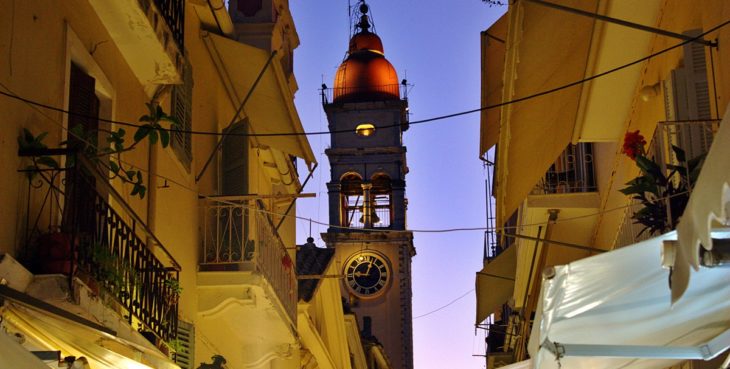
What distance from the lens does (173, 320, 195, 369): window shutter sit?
47.3 ft

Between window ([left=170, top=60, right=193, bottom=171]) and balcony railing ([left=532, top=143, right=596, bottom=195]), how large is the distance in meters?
5.34

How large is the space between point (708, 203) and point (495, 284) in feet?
65.3

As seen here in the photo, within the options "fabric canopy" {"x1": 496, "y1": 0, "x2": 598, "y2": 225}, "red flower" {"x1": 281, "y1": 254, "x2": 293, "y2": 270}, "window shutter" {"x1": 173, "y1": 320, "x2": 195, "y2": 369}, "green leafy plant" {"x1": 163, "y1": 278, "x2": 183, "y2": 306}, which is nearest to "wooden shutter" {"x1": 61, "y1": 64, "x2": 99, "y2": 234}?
"green leafy plant" {"x1": 163, "y1": 278, "x2": 183, "y2": 306}

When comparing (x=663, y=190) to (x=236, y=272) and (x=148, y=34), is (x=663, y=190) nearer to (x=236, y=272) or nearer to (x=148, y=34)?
(x=148, y=34)

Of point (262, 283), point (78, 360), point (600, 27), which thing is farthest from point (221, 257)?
point (78, 360)

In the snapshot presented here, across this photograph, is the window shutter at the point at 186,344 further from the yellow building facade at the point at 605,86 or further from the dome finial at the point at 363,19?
the dome finial at the point at 363,19

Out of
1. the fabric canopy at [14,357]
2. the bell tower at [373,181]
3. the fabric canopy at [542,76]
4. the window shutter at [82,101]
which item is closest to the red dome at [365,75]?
the bell tower at [373,181]

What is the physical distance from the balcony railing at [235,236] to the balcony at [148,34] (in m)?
2.84

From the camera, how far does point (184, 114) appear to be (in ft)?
49.5

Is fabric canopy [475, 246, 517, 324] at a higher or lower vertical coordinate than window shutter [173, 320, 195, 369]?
higher

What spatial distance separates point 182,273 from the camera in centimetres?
1476

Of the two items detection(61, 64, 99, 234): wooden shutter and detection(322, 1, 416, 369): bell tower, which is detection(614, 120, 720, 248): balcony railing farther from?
detection(322, 1, 416, 369): bell tower

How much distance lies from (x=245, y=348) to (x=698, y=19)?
9230mm

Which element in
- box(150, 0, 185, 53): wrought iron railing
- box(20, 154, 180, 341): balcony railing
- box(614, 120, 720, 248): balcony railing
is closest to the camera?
box(20, 154, 180, 341): balcony railing
